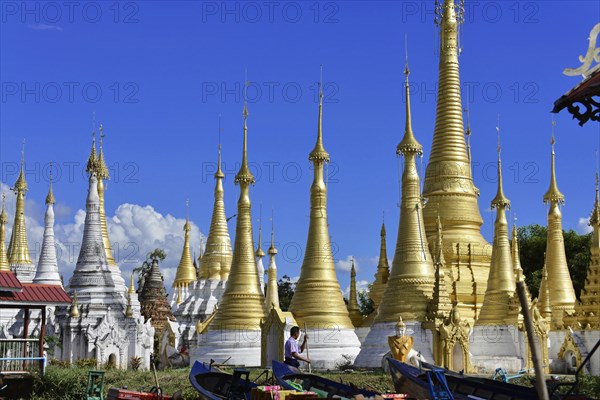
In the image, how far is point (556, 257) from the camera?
132 ft

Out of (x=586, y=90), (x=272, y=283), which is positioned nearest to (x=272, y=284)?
(x=272, y=283)

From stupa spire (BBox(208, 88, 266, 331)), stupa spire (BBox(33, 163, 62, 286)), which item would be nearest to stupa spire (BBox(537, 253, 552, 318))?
stupa spire (BBox(208, 88, 266, 331))

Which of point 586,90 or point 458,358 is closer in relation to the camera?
point 586,90

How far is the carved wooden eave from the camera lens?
973cm

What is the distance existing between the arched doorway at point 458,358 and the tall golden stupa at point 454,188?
663 cm

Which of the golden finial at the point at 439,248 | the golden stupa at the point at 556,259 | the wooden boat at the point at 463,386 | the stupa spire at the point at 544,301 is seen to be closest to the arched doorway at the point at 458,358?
the golden finial at the point at 439,248

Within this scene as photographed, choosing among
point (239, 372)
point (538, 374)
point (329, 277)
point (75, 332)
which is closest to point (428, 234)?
point (329, 277)

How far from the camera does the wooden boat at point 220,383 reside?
1603 cm

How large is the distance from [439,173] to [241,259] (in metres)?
9.33

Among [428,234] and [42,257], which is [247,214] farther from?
[42,257]

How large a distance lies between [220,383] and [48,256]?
34.3m

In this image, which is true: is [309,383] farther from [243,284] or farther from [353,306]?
[353,306]

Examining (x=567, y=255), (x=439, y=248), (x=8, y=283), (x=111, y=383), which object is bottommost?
(x=111, y=383)

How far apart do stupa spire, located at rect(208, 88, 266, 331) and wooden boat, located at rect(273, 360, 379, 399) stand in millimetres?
18417
